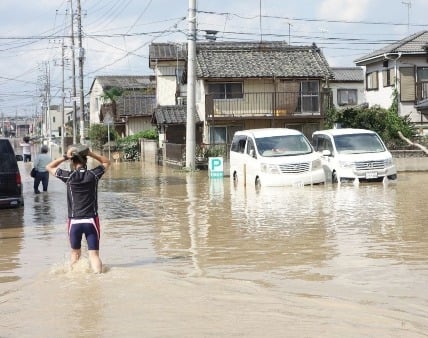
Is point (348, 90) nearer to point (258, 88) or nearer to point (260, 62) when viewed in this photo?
point (260, 62)

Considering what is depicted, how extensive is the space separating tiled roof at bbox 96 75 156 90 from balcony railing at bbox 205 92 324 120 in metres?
38.0

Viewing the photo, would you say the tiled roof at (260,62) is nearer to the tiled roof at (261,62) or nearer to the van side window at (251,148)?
the tiled roof at (261,62)

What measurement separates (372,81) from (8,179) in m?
30.9

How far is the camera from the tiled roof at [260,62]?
3653cm

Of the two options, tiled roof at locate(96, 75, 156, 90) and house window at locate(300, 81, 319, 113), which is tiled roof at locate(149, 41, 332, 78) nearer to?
house window at locate(300, 81, 319, 113)

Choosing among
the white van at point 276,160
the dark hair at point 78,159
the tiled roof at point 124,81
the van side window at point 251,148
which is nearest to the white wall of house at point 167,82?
the tiled roof at point 124,81

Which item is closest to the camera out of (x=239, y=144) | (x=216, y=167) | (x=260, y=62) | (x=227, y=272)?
(x=227, y=272)

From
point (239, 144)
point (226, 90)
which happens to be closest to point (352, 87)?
point (226, 90)

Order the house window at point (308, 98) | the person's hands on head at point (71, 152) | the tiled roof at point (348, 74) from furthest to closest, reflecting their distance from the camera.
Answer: the tiled roof at point (348, 74), the house window at point (308, 98), the person's hands on head at point (71, 152)

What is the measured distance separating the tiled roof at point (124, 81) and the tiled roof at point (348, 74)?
2219 centimetres

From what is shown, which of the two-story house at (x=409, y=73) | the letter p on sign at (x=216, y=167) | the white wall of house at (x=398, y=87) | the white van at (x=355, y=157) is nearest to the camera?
the white van at (x=355, y=157)

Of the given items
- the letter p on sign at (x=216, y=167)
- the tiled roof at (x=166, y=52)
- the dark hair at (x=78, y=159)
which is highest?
the tiled roof at (x=166, y=52)

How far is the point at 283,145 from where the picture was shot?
22.5 metres

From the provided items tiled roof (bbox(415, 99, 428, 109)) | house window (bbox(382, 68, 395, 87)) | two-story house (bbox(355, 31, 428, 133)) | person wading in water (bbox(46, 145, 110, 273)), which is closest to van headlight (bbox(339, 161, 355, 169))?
tiled roof (bbox(415, 99, 428, 109))
